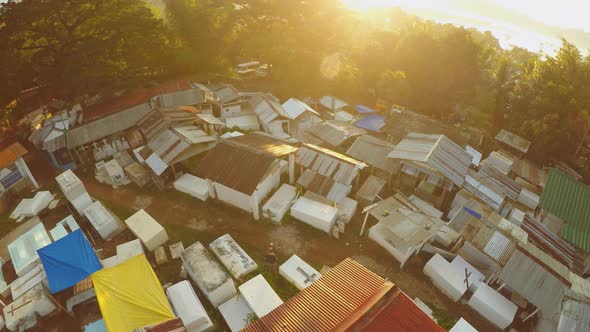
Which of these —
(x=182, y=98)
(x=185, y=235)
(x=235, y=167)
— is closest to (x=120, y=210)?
(x=185, y=235)

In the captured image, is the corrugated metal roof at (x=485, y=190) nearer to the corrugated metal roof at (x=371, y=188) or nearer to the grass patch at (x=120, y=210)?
the corrugated metal roof at (x=371, y=188)

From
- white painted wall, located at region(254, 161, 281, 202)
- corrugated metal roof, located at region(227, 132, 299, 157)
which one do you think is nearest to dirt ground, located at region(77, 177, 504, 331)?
white painted wall, located at region(254, 161, 281, 202)

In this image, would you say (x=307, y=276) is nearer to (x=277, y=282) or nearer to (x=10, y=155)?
(x=277, y=282)

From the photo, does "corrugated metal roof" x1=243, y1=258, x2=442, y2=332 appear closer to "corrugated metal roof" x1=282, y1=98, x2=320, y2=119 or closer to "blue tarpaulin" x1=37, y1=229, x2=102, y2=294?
"blue tarpaulin" x1=37, y1=229, x2=102, y2=294

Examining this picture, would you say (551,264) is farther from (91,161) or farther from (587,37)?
(587,37)

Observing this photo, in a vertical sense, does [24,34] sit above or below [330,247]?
above

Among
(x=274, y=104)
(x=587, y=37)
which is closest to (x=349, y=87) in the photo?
(x=274, y=104)
